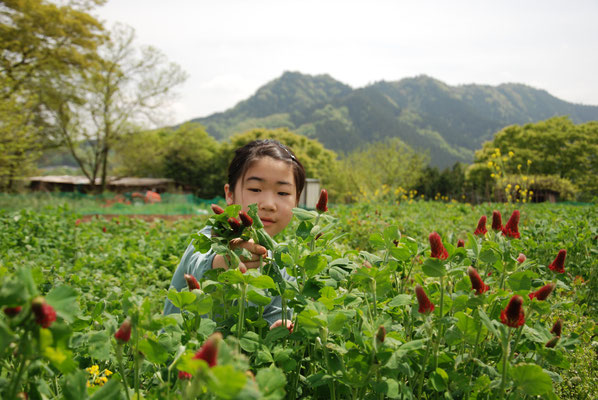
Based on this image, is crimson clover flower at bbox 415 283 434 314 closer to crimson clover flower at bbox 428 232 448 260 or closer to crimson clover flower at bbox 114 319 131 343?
crimson clover flower at bbox 428 232 448 260

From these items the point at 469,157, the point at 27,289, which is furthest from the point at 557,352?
the point at 469,157

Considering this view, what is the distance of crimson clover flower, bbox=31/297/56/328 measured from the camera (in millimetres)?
533

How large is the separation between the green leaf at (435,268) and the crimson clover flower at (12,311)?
31.8 inches

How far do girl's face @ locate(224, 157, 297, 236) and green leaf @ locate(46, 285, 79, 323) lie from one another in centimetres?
128

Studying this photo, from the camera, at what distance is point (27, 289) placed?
1.83 ft

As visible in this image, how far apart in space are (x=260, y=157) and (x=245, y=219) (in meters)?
1.20

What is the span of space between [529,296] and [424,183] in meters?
42.8

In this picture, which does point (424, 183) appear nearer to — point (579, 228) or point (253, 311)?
point (579, 228)

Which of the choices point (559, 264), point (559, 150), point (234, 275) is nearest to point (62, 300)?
point (234, 275)

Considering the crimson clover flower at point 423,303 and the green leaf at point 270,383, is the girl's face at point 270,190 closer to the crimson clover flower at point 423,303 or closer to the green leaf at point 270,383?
the crimson clover flower at point 423,303

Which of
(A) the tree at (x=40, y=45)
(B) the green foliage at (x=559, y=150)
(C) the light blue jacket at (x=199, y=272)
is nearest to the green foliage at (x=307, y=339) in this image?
(C) the light blue jacket at (x=199, y=272)

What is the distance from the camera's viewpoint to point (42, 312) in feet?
1.79

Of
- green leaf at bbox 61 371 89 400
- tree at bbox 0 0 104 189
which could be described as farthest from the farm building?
green leaf at bbox 61 371 89 400

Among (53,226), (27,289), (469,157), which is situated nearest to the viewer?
(27,289)
